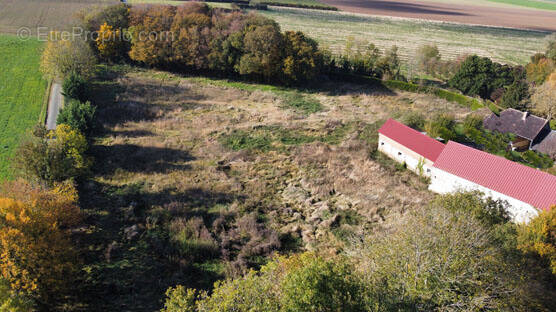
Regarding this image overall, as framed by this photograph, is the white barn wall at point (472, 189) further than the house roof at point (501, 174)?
Yes

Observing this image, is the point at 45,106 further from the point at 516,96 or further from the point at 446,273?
the point at 516,96

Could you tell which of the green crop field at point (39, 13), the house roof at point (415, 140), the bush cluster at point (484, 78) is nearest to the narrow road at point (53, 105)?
the green crop field at point (39, 13)

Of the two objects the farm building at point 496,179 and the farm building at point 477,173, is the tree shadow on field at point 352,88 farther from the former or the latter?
the farm building at point 496,179

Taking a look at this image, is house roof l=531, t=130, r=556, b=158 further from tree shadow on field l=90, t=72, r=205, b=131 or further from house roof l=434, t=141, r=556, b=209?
tree shadow on field l=90, t=72, r=205, b=131

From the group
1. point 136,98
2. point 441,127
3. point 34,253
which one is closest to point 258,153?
point 441,127

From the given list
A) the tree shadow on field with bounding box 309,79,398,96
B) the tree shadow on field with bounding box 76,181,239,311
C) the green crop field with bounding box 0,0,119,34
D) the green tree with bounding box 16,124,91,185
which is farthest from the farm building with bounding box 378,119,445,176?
the green crop field with bounding box 0,0,119,34

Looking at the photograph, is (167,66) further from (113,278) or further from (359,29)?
(359,29)
